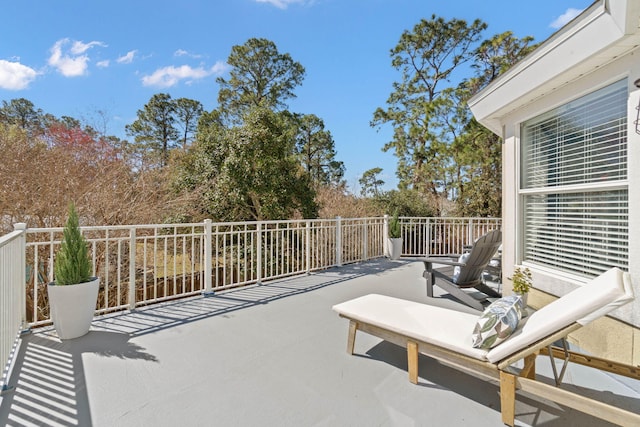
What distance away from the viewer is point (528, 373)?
205 cm

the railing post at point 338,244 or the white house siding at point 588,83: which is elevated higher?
the white house siding at point 588,83

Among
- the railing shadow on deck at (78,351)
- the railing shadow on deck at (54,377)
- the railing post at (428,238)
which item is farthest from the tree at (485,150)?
the railing shadow on deck at (54,377)

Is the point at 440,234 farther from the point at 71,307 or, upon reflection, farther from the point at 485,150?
the point at 71,307

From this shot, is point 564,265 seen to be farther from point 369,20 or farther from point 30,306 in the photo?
point 369,20

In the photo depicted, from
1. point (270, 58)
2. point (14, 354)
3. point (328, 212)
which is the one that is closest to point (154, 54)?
point (270, 58)

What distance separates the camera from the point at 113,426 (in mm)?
1868

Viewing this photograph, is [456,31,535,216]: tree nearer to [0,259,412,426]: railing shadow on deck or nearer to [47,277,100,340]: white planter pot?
[0,259,412,426]: railing shadow on deck

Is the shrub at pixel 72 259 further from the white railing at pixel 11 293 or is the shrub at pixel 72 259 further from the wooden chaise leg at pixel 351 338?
the wooden chaise leg at pixel 351 338

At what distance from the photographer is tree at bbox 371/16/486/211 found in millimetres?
13430

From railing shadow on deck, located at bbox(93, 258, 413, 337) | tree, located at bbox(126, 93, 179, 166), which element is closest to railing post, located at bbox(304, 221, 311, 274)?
railing shadow on deck, located at bbox(93, 258, 413, 337)

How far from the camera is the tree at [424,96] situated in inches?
529

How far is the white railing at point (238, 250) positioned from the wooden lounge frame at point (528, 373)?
3.19 m

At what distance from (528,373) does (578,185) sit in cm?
199

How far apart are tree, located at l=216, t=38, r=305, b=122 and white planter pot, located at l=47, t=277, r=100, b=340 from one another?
43.3 ft
